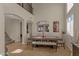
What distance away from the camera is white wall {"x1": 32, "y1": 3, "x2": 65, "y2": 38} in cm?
845

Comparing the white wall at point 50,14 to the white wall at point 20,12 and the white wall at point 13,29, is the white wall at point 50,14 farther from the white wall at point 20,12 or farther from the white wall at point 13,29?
the white wall at point 13,29

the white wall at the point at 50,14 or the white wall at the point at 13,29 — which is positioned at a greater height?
the white wall at the point at 50,14

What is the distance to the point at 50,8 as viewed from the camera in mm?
8422

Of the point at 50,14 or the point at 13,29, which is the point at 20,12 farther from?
the point at 13,29

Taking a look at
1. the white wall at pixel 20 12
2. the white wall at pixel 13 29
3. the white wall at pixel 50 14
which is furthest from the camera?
the white wall at pixel 13 29

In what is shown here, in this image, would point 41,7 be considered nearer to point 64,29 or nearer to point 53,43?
point 64,29

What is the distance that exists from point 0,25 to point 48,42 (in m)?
4.44

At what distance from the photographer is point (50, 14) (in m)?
8.64

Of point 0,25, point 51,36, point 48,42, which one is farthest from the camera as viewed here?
point 48,42

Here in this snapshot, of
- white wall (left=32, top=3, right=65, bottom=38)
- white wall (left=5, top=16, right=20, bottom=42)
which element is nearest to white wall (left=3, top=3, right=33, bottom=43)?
white wall (left=32, top=3, right=65, bottom=38)

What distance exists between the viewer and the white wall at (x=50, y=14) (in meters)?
8.45

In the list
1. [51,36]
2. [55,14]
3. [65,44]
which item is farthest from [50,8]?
[65,44]

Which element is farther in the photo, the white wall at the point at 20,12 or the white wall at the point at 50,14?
the white wall at the point at 50,14

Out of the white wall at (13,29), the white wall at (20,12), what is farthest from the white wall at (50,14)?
the white wall at (13,29)
